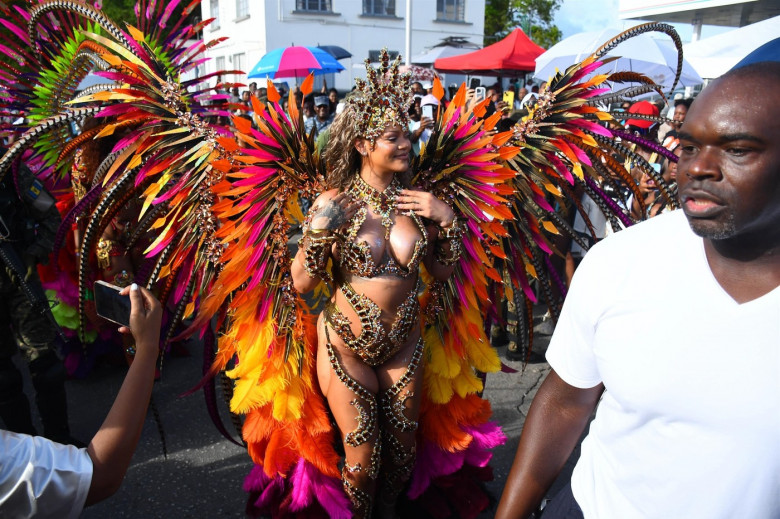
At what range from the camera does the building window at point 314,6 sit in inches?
846

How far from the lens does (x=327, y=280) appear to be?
2.25 m

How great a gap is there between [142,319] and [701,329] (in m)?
1.19

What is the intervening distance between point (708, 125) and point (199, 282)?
1.96 metres

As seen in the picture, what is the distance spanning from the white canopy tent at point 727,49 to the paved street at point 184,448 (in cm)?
399

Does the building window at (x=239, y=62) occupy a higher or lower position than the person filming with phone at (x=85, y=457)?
higher

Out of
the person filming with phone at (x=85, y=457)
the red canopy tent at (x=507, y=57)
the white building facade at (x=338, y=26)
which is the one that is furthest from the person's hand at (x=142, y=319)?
the white building facade at (x=338, y=26)

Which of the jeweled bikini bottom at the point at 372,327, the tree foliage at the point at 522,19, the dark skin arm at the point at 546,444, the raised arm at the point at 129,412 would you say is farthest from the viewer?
the tree foliage at the point at 522,19

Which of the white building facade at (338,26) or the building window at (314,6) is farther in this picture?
the building window at (314,6)

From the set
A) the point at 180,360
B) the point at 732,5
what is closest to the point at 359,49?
the point at 732,5

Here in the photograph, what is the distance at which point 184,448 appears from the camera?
3.29 meters

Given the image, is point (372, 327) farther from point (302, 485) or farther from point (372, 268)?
point (302, 485)

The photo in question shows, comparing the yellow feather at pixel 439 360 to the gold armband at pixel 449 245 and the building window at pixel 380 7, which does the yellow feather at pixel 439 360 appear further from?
the building window at pixel 380 7

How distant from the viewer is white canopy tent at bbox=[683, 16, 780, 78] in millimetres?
5586

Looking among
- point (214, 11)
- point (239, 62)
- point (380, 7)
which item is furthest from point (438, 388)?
point (214, 11)
